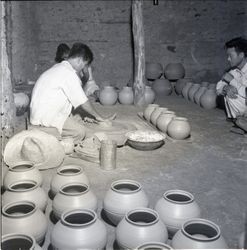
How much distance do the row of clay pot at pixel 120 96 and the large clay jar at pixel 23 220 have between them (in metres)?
4.81

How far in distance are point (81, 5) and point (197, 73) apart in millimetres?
3368

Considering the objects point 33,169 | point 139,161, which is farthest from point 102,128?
point 33,169

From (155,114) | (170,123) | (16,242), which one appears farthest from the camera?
(155,114)

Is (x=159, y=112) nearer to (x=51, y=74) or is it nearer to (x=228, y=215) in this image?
(x=51, y=74)

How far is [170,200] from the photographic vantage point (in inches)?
89.7

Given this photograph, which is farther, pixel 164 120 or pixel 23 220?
pixel 164 120

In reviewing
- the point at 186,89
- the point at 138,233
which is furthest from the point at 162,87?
the point at 138,233

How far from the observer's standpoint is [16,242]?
1.80 metres

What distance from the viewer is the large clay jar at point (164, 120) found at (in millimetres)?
4836

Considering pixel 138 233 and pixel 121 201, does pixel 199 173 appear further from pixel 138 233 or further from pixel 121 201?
pixel 138 233

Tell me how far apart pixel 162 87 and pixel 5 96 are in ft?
14.7

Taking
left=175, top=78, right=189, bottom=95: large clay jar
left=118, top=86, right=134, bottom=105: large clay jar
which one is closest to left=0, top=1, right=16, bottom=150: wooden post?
left=118, top=86, right=134, bottom=105: large clay jar

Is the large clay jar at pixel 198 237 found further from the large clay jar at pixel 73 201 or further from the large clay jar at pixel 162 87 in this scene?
the large clay jar at pixel 162 87

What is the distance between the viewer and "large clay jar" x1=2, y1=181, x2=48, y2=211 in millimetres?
2344
